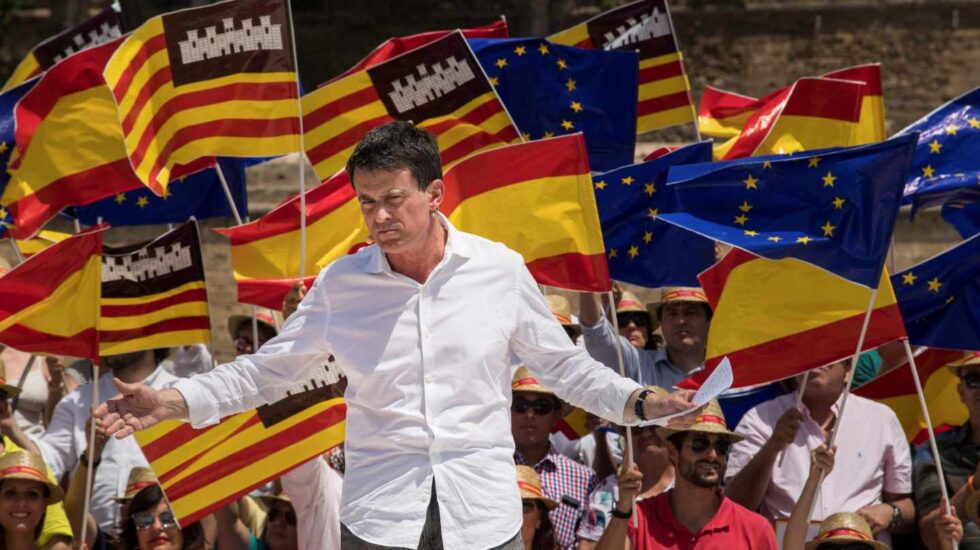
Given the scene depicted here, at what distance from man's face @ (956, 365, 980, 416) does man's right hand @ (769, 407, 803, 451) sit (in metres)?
1.07

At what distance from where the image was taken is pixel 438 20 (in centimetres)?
2719

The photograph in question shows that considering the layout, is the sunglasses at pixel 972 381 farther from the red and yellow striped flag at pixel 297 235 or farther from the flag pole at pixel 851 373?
the red and yellow striped flag at pixel 297 235

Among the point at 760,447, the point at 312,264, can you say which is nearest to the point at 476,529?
the point at 760,447

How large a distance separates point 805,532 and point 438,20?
20164 millimetres

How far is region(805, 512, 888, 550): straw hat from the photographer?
801 cm

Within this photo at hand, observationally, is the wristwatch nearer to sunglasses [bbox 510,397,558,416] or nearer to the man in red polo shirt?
the man in red polo shirt

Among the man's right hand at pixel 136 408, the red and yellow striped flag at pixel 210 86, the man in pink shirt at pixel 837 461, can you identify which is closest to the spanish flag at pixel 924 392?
the man in pink shirt at pixel 837 461

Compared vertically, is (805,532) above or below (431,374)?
below

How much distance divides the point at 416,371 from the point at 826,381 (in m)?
3.95

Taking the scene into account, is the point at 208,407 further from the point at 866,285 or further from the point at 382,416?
the point at 866,285

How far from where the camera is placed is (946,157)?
34.1 feet

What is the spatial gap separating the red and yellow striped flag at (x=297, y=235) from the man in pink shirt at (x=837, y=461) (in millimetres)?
2318

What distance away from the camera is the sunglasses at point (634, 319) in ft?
34.2

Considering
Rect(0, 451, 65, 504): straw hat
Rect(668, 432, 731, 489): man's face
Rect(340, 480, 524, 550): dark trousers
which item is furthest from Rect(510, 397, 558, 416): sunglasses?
Rect(340, 480, 524, 550): dark trousers
